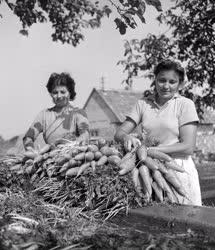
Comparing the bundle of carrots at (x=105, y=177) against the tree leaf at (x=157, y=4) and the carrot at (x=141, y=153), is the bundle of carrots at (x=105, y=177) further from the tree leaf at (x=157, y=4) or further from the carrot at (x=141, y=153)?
the tree leaf at (x=157, y=4)

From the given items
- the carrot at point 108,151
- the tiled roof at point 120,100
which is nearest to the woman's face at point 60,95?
the carrot at point 108,151

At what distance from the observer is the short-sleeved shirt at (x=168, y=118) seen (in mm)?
3090

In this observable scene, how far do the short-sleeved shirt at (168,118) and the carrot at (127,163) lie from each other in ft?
1.33

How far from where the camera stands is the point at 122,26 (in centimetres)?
489

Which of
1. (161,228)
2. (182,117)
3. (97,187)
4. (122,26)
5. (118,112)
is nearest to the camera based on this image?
(161,228)

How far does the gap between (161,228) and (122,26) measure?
2.97 m

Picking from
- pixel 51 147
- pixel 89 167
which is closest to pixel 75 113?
pixel 51 147

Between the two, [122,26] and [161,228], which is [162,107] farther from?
[122,26]

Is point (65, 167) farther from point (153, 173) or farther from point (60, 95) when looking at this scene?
point (60, 95)

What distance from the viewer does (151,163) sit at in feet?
8.91

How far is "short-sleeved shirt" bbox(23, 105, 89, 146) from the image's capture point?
374 centimetres

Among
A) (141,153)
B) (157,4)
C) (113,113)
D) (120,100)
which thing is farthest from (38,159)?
(120,100)

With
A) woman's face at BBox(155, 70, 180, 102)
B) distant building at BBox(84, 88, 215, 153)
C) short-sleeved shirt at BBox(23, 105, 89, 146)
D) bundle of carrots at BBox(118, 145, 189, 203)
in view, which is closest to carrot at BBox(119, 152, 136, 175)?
bundle of carrots at BBox(118, 145, 189, 203)

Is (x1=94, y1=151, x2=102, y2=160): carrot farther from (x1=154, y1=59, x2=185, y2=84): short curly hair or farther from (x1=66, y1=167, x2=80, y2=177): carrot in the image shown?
(x1=154, y1=59, x2=185, y2=84): short curly hair
